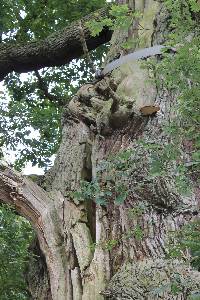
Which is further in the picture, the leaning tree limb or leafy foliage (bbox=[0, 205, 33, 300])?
leafy foliage (bbox=[0, 205, 33, 300])

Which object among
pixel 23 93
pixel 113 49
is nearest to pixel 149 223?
pixel 113 49

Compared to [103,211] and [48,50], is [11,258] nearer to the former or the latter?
[103,211]

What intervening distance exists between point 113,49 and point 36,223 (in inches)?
89.1

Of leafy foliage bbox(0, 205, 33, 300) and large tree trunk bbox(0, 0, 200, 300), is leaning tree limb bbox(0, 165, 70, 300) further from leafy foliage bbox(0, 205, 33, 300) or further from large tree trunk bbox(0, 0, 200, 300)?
leafy foliage bbox(0, 205, 33, 300)

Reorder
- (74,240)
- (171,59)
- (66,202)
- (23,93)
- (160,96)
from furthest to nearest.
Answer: (23,93), (160,96), (66,202), (74,240), (171,59)

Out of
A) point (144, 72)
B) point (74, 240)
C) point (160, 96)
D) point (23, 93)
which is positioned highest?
point (23, 93)

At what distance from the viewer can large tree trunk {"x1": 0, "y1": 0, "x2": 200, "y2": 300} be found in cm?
242

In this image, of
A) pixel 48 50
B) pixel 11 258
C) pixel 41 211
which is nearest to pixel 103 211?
pixel 41 211

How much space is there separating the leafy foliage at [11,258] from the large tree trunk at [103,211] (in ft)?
2.24

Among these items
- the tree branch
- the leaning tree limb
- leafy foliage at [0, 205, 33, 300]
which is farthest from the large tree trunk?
the tree branch

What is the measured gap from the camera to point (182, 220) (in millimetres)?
2584

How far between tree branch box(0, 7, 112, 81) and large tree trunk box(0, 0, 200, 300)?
5.74 feet

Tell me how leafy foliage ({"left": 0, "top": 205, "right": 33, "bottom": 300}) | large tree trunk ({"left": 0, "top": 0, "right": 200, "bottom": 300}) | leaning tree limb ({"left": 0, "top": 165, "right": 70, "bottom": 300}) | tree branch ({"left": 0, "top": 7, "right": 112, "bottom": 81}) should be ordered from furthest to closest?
1. tree branch ({"left": 0, "top": 7, "right": 112, "bottom": 81})
2. leafy foliage ({"left": 0, "top": 205, "right": 33, "bottom": 300})
3. leaning tree limb ({"left": 0, "top": 165, "right": 70, "bottom": 300})
4. large tree trunk ({"left": 0, "top": 0, "right": 200, "bottom": 300})

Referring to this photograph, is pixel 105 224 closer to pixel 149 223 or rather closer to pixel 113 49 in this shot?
pixel 149 223
